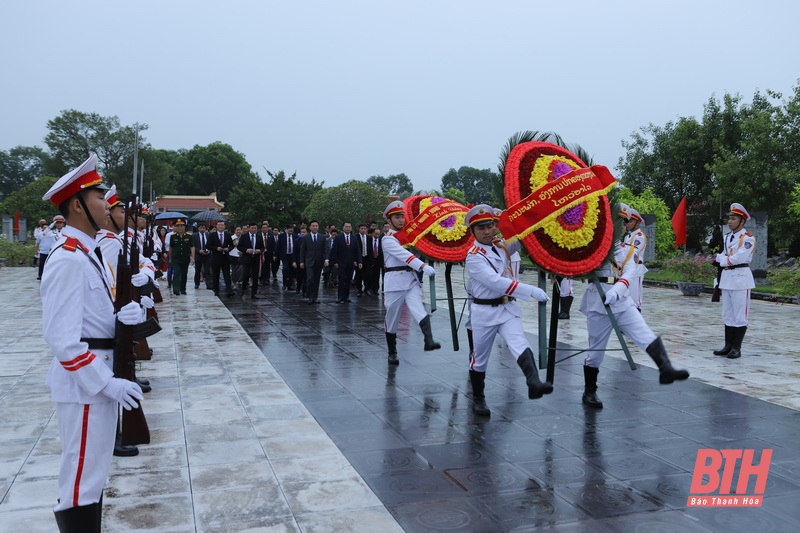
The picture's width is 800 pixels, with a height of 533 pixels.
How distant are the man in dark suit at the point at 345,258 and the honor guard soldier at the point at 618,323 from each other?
909cm

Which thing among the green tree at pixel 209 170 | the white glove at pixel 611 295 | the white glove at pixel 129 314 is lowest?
the white glove at pixel 611 295

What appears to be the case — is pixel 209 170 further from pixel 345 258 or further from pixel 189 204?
pixel 345 258

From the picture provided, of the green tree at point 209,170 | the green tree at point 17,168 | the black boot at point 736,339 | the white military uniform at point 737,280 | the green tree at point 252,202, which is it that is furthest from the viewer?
the green tree at point 17,168

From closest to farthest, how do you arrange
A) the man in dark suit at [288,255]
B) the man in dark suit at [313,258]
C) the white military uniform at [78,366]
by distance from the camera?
the white military uniform at [78,366]
the man in dark suit at [313,258]
the man in dark suit at [288,255]

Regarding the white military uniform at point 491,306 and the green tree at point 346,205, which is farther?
the green tree at point 346,205

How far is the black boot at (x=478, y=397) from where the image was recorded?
575cm

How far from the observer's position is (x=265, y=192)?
1267 inches

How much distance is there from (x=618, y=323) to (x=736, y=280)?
377 cm

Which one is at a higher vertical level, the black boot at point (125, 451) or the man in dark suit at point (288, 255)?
the man in dark suit at point (288, 255)

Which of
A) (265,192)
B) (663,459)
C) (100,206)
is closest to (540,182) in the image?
(663,459)

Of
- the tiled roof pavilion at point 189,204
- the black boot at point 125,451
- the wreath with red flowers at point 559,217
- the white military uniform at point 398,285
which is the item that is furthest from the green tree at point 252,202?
the tiled roof pavilion at point 189,204

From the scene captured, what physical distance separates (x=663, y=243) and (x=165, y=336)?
72.6ft

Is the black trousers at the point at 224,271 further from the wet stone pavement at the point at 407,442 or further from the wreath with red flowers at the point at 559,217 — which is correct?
the wreath with red flowers at the point at 559,217

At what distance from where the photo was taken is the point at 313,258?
1530 centimetres
